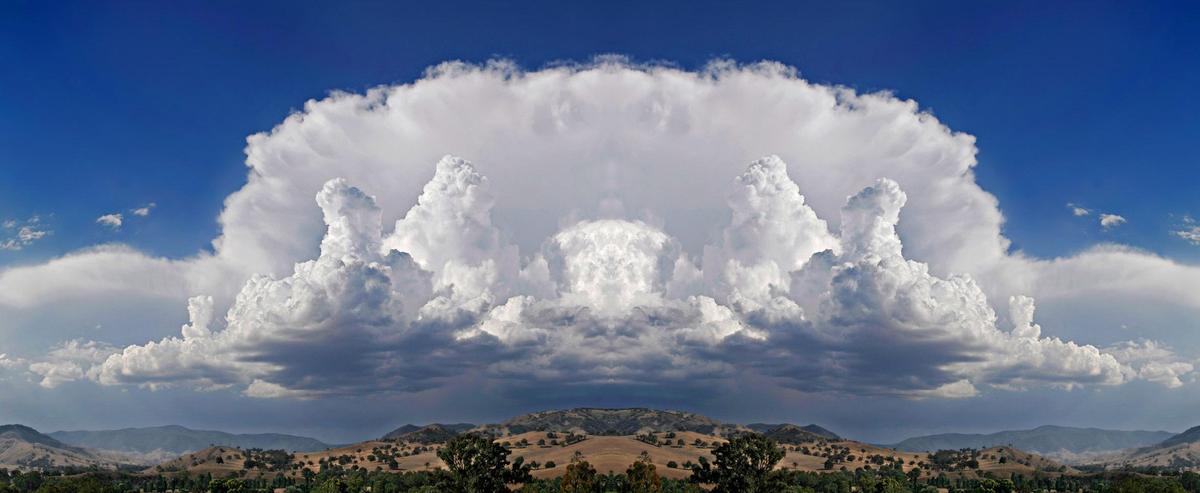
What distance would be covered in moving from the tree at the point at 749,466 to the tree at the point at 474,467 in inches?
1710

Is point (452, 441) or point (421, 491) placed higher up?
point (452, 441)

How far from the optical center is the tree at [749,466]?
533ft

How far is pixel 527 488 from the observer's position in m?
163

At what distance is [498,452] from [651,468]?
36.3 meters

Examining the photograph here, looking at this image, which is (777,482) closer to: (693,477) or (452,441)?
(693,477)

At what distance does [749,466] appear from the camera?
163m

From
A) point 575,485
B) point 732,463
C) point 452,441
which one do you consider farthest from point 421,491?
point 732,463

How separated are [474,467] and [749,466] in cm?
5383

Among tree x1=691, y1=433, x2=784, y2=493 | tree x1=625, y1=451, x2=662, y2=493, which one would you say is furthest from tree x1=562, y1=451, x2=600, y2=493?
tree x1=691, y1=433, x2=784, y2=493

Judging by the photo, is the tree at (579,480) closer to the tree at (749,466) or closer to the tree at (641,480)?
the tree at (641,480)

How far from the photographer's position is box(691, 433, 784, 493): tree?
16238 centimetres

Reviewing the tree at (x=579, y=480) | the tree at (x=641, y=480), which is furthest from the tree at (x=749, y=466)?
the tree at (x=579, y=480)

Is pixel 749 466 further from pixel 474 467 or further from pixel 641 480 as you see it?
pixel 474 467

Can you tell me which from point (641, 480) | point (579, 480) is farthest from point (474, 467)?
point (641, 480)
